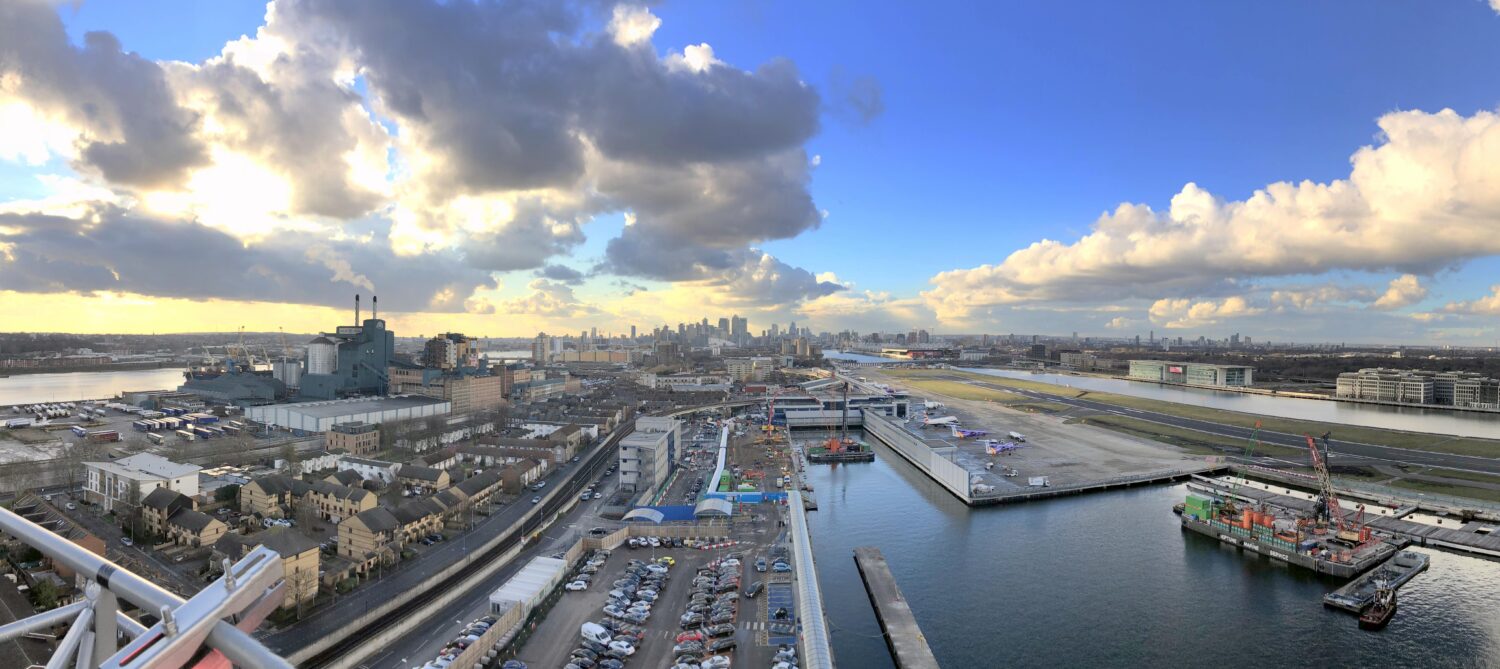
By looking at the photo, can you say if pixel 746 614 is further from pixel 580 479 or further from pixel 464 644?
pixel 580 479

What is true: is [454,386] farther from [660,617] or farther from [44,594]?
[660,617]

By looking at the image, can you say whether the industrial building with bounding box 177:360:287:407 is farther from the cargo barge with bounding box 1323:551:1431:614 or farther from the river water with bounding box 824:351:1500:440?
the river water with bounding box 824:351:1500:440

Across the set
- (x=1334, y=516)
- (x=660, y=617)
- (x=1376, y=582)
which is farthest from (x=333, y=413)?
(x=1334, y=516)

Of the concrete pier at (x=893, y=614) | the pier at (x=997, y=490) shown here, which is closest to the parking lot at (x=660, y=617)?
the concrete pier at (x=893, y=614)

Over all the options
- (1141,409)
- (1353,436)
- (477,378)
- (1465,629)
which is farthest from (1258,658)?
(477,378)

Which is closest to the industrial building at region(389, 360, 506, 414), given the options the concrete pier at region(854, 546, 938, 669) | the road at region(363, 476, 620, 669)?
the road at region(363, 476, 620, 669)
